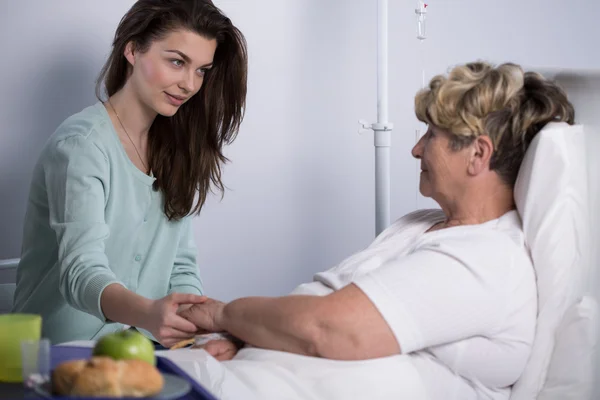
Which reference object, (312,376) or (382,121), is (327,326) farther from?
(382,121)

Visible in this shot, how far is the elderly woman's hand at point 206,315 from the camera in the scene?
1570 mm

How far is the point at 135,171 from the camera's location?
202 cm

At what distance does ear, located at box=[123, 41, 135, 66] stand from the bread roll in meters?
1.18

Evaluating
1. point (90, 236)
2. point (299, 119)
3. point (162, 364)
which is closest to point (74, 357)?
point (162, 364)

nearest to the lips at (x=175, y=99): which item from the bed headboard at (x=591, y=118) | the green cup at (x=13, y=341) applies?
the bed headboard at (x=591, y=118)

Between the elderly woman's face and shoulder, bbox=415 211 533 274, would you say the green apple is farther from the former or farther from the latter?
the elderly woman's face

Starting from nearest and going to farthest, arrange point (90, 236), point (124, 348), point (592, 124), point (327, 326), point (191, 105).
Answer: point (124, 348) → point (327, 326) → point (592, 124) → point (90, 236) → point (191, 105)

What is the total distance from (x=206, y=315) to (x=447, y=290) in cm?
46

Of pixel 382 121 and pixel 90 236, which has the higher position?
pixel 382 121

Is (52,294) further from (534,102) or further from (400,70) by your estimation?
(400,70)

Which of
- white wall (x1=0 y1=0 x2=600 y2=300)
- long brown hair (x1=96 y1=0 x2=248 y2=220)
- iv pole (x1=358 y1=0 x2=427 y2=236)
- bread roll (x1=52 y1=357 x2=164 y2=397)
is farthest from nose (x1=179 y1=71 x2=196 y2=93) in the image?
bread roll (x1=52 y1=357 x2=164 y2=397)

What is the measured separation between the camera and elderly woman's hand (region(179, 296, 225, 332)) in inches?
61.8

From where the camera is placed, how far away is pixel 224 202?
2736mm

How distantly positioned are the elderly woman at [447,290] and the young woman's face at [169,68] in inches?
24.4
